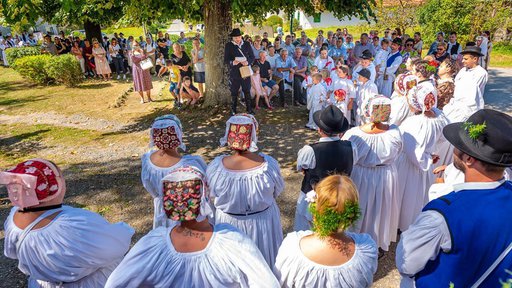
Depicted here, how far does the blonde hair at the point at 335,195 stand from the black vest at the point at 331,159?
1.38m

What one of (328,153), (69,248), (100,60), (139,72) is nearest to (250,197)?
(328,153)

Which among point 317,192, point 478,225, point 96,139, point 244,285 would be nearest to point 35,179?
point 244,285

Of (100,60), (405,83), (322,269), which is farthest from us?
(100,60)

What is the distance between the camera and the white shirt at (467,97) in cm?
576

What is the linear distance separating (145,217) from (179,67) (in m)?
6.39

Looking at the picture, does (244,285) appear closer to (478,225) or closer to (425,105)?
(478,225)

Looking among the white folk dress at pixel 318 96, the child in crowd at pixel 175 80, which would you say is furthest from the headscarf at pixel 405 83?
the child in crowd at pixel 175 80

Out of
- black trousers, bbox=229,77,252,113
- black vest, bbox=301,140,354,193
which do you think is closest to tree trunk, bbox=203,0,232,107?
black trousers, bbox=229,77,252,113

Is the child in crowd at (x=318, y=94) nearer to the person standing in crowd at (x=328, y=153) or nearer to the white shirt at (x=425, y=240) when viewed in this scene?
the person standing in crowd at (x=328, y=153)

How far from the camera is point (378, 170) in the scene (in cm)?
428

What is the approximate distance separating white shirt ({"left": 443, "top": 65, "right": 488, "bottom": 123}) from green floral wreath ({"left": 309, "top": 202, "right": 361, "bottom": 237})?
420 cm

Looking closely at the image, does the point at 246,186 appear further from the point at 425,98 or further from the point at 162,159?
the point at 425,98

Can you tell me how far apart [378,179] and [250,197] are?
1.77 metres

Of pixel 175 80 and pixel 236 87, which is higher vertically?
pixel 175 80
